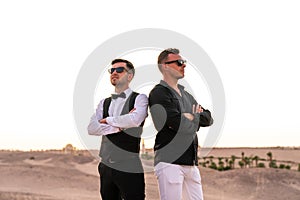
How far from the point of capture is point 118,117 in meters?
5.25

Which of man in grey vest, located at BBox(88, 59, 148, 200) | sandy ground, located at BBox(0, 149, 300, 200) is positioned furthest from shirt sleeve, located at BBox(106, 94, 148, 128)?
sandy ground, located at BBox(0, 149, 300, 200)

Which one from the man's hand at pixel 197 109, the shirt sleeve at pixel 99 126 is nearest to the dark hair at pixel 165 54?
the man's hand at pixel 197 109

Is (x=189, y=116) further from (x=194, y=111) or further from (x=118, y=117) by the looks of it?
(x=118, y=117)

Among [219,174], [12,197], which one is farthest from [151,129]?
[219,174]

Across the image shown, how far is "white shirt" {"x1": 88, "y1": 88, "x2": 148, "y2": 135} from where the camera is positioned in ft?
17.0

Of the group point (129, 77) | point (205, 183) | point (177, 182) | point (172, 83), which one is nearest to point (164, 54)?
point (172, 83)

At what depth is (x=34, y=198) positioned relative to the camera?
14.4 meters

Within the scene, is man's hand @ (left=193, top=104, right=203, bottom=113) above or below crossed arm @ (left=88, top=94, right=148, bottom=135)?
above

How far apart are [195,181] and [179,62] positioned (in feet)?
3.75

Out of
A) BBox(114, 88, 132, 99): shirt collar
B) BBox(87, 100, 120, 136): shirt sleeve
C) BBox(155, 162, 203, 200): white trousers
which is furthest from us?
BBox(114, 88, 132, 99): shirt collar

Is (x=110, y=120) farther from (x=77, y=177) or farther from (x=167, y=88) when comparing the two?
(x=77, y=177)

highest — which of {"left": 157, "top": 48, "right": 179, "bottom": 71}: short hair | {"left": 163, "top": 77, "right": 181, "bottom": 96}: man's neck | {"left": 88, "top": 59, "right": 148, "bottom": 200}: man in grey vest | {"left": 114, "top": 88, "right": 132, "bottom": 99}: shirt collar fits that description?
{"left": 157, "top": 48, "right": 179, "bottom": 71}: short hair

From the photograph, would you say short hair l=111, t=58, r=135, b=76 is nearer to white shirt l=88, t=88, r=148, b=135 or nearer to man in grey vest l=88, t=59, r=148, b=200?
man in grey vest l=88, t=59, r=148, b=200

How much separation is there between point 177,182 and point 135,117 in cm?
72
